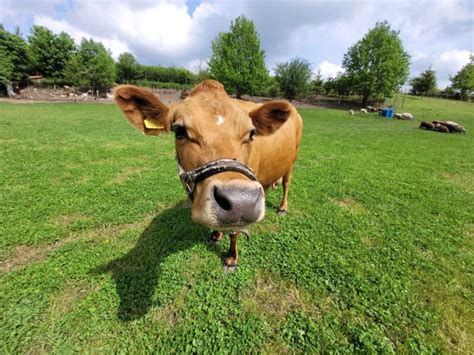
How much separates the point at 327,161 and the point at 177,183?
542cm

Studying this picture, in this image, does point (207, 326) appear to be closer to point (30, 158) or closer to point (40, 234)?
point (40, 234)

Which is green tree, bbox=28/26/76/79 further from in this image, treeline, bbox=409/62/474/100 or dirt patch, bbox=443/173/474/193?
treeline, bbox=409/62/474/100

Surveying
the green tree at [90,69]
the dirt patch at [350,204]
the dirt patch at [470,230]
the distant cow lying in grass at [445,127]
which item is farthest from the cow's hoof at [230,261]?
the green tree at [90,69]

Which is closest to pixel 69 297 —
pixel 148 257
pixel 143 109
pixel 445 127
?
pixel 148 257

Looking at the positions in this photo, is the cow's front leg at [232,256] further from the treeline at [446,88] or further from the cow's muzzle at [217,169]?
the treeline at [446,88]

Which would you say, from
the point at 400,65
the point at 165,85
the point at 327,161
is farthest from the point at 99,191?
the point at 165,85

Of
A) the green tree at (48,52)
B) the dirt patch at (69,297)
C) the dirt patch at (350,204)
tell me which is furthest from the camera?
the green tree at (48,52)

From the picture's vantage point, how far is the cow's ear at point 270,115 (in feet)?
7.23

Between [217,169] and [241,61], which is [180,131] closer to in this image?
[217,169]

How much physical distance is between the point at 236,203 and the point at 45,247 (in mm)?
3453

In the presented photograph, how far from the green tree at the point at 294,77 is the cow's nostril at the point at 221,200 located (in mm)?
41101

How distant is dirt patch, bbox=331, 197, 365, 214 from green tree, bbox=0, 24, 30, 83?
47.3m

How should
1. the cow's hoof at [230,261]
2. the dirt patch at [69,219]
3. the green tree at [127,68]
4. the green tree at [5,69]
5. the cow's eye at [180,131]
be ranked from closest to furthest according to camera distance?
the cow's eye at [180,131] < the cow's hoof at [230,261] < the dirt patch at [69,219] < the green tree at [5,69] < the green tree at [127,68]

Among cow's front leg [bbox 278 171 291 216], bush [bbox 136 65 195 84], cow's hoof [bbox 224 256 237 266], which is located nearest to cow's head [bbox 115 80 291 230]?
cow's hoof [bbox 224 256 237 266]
